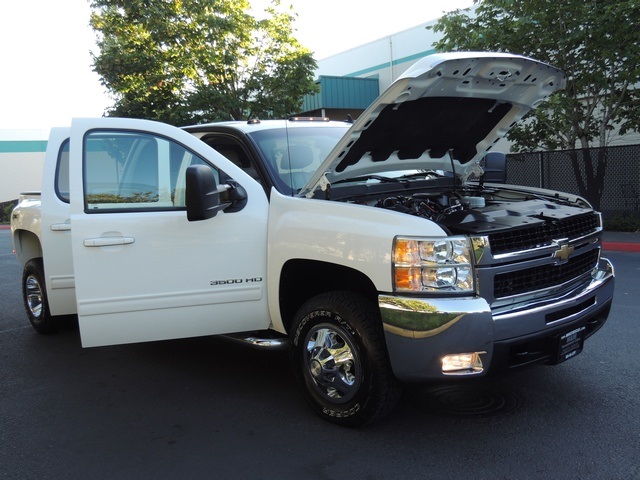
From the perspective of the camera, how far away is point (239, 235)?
3721mm

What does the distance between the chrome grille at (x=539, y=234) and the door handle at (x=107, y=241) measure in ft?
7.38

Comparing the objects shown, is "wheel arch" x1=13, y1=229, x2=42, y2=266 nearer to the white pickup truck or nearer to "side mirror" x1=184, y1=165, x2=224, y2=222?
the white pickup truck

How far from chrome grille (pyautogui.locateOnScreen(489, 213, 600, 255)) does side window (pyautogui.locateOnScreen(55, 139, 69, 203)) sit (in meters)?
3.66

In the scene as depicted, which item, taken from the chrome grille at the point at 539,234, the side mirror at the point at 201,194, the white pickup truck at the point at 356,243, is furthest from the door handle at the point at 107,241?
the chrome grille at the point at 539,234

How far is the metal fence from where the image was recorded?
13.2 metres

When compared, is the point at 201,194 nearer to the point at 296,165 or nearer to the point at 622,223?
the point at 296,165

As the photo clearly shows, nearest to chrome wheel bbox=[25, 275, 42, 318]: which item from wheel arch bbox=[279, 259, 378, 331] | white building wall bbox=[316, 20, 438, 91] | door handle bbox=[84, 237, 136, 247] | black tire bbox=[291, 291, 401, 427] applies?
door handle bbox=[84, 237, 136, 247]

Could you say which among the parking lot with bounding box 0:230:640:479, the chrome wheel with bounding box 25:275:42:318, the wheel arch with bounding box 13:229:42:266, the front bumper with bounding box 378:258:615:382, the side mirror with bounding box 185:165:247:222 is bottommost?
the parking lot with bounding box 0:230:640:479

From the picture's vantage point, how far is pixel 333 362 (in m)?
3.38

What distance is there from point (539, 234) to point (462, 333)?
847 millimetres

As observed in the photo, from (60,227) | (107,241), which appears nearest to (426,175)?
(107,241)

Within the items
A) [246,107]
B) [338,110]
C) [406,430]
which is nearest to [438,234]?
[406,430]

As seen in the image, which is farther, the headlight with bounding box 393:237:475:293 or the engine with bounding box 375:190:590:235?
the engine with bounding box 375:190:590:235

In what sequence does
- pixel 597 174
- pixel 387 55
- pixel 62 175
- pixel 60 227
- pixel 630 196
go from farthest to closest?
pixel 387 55, pixel 597 174, pixel 630 196, pixel 62 175, pixel 60 227
